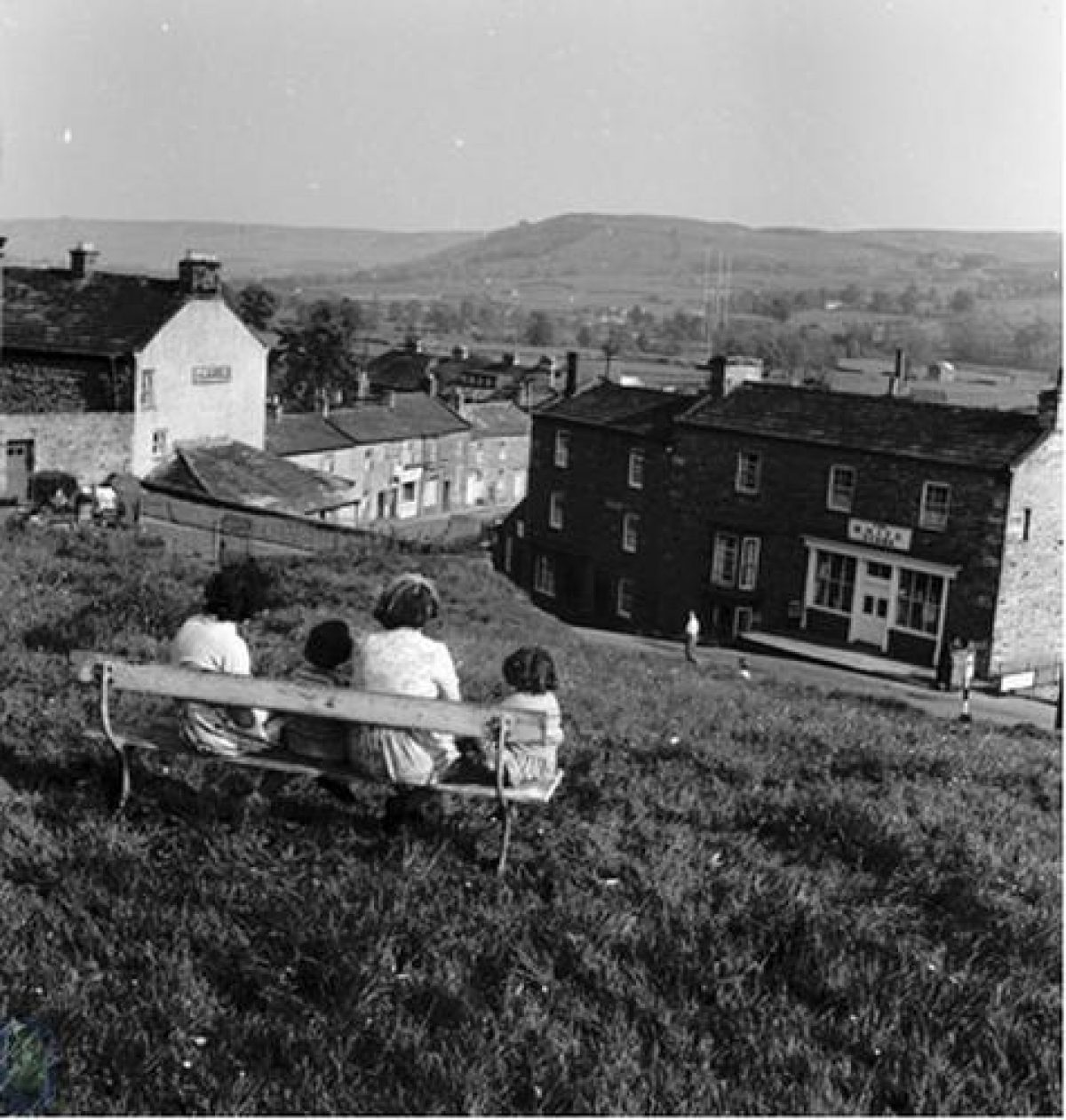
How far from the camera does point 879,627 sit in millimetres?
40688

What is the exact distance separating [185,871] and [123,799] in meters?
0.62

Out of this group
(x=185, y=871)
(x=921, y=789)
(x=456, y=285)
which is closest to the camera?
(x=185, y=871)

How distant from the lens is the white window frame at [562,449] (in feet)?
157

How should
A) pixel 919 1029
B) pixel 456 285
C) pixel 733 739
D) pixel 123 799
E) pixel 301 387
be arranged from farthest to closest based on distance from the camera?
pixel 456 285, pixel 301 387, pixel 733 739, pixel 123 799, pixel 919 1029

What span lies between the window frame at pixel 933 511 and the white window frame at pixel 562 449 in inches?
510

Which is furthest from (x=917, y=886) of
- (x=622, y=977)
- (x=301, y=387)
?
(x=301, y=387)

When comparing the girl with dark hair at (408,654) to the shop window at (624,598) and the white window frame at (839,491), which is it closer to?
the white window frame at (839,491)

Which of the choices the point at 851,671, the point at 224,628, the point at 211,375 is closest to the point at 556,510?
the point at 211,375

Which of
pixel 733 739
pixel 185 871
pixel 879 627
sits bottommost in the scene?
pixel 879 627

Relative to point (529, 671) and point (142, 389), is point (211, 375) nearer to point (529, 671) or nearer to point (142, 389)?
point (142, 389)

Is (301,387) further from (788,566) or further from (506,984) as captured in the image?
(506,984)

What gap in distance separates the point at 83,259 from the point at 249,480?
7643 mm

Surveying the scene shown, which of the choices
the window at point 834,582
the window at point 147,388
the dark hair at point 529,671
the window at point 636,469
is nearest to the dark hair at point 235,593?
the dark hair at point 529,671

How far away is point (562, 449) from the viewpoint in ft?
158
